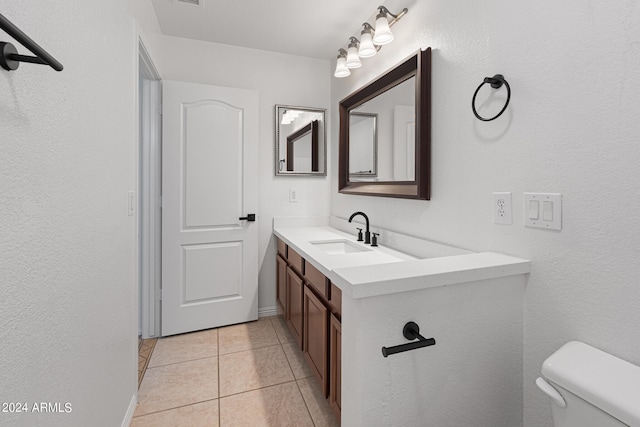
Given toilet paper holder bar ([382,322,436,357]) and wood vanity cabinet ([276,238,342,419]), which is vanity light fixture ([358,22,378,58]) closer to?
wood vanity cabinet ([276,238,342,419])

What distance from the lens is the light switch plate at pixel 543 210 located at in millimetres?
1020

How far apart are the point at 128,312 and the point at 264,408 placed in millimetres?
871

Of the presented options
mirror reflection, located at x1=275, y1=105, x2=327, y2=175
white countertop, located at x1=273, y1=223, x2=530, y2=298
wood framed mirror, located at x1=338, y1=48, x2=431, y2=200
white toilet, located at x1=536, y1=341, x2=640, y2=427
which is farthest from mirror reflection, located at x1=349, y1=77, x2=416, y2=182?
white toilet, located at x1=536, y1=341, x2=640, y2=427

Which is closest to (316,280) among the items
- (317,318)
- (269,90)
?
(317,318)

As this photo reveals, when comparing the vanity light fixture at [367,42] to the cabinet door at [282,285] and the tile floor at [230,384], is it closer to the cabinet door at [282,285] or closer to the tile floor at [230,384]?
the cabinet door at [282,285]

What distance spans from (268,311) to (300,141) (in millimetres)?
1626

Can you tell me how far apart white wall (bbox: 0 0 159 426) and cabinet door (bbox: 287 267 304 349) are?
0.98 meters

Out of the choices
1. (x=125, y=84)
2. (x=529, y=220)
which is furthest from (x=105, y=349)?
(x=529, y=220)

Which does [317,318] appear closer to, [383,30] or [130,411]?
[130,411]

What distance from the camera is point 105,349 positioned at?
1.19 metres

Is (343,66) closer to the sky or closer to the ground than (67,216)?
closer to the sky

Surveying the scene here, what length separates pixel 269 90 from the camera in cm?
278

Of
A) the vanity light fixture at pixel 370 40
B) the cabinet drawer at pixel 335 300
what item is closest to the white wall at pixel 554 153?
the vanity light fixture at pixel 370 40

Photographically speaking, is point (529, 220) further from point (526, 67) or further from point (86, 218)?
point (86, 218)
